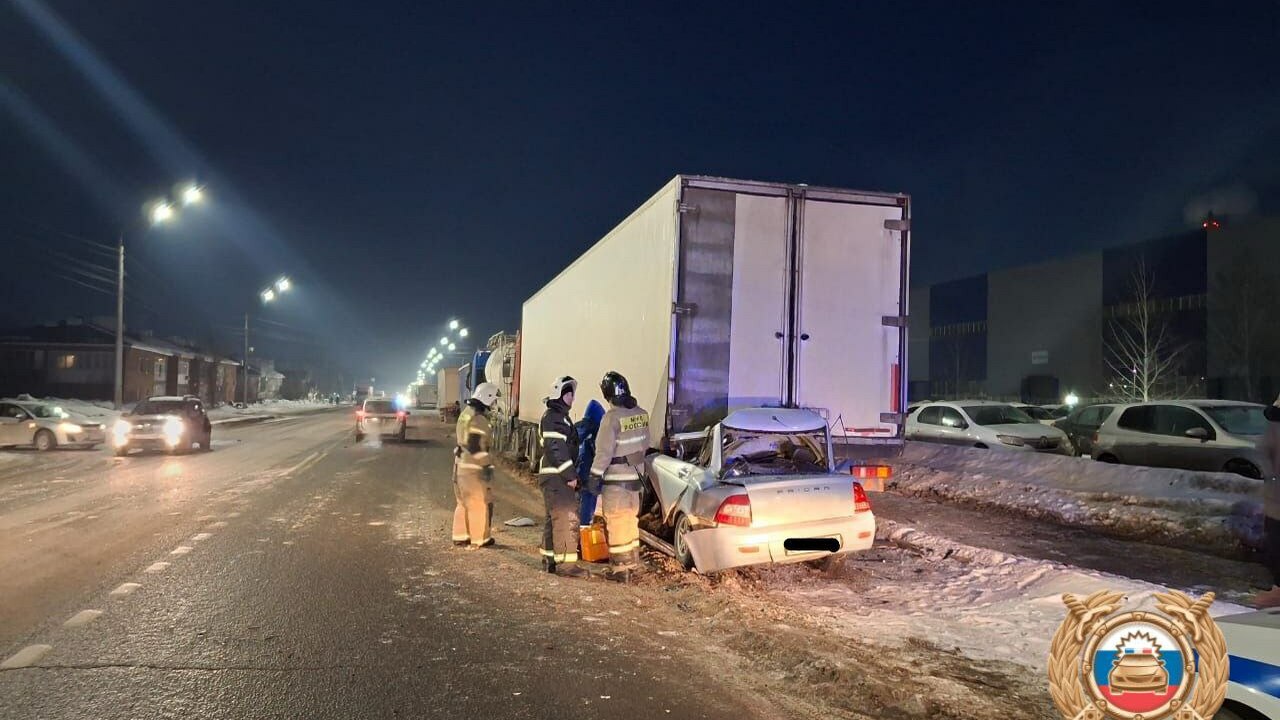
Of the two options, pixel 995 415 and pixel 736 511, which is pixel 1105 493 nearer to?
pixel 995 415

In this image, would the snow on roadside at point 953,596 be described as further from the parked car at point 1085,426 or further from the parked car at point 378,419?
the parked car at point 378,419

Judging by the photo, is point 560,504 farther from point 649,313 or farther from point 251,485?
point 251,485

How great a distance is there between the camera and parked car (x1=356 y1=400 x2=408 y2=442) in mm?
25984

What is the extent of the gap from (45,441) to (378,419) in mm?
8794

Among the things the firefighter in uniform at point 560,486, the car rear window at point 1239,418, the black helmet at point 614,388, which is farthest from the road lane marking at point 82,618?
the car rear window at point 1239,418

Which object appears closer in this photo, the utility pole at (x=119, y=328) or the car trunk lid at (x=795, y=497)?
the car trunk lid at (x=795, y=497)

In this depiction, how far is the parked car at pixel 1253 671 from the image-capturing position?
8.61ft

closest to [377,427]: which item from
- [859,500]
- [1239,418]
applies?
[859,500]

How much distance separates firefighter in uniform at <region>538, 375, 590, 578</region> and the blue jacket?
0.55 metres

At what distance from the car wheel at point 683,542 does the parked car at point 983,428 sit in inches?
424

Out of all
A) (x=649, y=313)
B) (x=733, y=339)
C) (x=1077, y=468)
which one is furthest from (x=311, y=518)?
(x=1077, y=468)

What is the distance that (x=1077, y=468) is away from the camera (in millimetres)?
12953

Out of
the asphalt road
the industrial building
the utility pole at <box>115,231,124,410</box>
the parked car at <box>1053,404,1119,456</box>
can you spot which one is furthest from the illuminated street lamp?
the industrial building

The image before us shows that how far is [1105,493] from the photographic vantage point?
11703 mm
